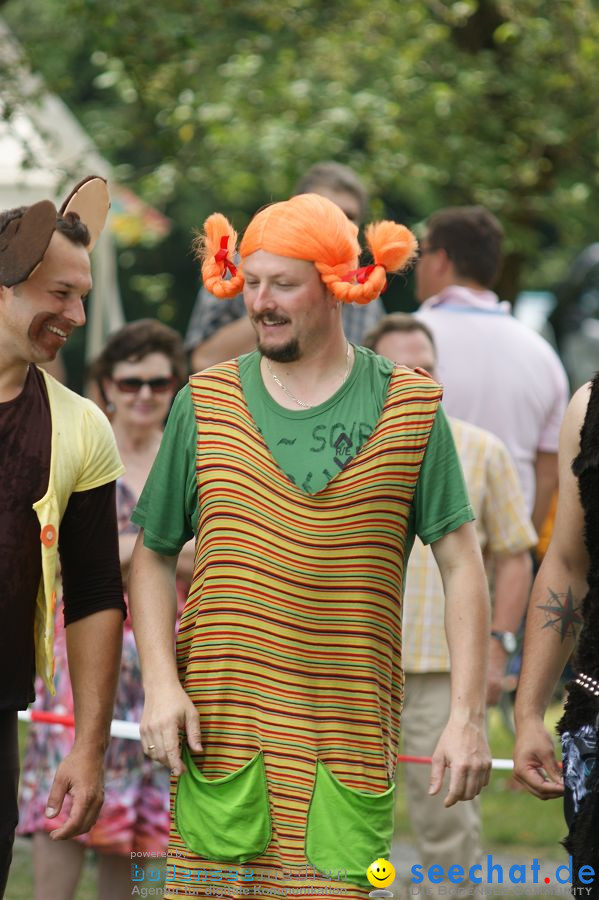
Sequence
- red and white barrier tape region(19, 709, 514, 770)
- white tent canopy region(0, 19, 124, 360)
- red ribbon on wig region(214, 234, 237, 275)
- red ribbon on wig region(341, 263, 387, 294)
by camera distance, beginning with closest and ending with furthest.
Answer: red ribbon on wig region(341, 263, 387, 294) < red ribbon on wig region(214, 234, 237, 275) < red and white barrier tape region(19, 709, 514, 770) < white tent canopy region(0, 19, 124, 360)

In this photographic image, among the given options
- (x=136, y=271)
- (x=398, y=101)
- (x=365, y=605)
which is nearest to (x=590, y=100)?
(x=398, y=101)

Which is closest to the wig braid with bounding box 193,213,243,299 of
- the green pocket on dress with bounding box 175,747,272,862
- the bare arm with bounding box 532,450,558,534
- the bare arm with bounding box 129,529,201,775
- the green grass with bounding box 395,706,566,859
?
the bare arm with bounding box 129,529,201,775

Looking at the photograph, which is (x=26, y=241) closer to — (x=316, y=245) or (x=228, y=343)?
(x=316, y=245)

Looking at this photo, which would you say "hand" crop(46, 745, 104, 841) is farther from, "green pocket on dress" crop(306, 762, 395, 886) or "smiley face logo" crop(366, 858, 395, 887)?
"smiley face logo" crop(366, 858, 395, 887)

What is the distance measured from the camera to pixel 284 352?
12.1ft

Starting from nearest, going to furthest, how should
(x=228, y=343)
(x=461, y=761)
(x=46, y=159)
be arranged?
(x=461, y=761)
(x=228, y=343)
(x=46, y=159)

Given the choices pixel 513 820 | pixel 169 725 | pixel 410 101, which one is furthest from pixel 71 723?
pixel 410 101

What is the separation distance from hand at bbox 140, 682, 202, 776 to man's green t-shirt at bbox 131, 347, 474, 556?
38cm

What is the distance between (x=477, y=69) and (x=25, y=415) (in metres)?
7.76

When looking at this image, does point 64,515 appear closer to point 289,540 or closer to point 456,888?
point 289,540

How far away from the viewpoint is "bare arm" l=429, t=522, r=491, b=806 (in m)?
3.52

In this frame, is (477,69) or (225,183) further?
(225,183)

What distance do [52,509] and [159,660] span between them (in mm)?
426

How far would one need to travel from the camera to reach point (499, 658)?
19.2 feet
